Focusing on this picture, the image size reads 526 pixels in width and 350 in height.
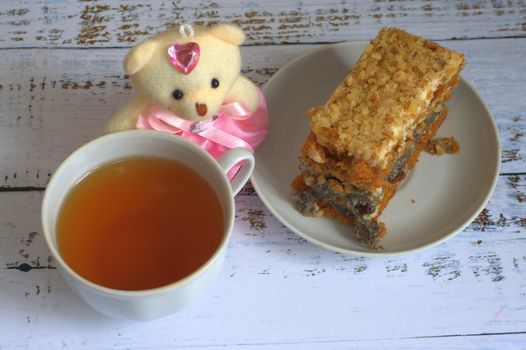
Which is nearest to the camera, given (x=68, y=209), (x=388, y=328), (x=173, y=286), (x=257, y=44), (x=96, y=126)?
(x=173, y=286)

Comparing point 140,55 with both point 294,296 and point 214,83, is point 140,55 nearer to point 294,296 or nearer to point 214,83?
point 214,83

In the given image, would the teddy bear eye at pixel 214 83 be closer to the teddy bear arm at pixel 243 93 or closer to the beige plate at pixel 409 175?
the teddy bear arm at pixel 243 93

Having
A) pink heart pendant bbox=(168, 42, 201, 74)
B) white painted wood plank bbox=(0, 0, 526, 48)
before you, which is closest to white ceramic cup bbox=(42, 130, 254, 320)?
pink heart pendant bbox=(168, 42, 201, 74)

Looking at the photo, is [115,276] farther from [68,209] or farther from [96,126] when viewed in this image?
[96,126]

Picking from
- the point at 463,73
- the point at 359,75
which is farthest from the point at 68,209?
the point at 463,73

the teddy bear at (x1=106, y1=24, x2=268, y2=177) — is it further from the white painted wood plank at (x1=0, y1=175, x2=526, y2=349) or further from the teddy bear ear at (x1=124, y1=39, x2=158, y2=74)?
the white painted wood plank at (x1=0, y1=175, x2=526, y2=349)

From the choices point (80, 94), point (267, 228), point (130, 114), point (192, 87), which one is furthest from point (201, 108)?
point (80, 94)
